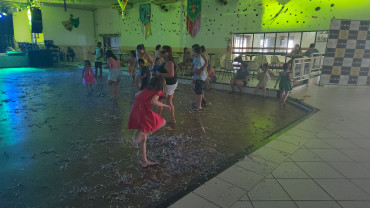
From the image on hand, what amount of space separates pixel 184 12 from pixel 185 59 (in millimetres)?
4320

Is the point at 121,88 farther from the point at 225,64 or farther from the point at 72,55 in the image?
the point at 72,55

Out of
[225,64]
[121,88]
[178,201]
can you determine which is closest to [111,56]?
[121,88]

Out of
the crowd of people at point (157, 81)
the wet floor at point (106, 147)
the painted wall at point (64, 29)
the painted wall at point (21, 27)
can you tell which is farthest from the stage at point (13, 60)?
the wet floor at point (106, 147)

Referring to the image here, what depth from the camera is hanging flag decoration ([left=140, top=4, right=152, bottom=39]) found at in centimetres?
1550

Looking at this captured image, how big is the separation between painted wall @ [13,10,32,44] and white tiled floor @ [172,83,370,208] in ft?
72.7

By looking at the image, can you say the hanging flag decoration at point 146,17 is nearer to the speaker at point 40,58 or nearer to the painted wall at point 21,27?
the speaker at point 40,58

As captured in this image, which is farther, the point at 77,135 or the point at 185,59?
the point at 185,59

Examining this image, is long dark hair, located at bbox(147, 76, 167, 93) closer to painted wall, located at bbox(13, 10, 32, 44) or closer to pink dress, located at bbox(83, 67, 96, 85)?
pink dress, located at bbox(83, 67, 96, 85)

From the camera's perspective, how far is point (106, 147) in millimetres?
3723

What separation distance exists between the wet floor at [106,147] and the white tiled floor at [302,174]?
335 mm

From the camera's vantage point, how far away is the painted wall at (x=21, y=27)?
1948 centimetres

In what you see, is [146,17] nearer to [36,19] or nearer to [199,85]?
[36,19]

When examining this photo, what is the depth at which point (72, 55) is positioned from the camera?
61.7ft

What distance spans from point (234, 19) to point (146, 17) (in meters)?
6.80
